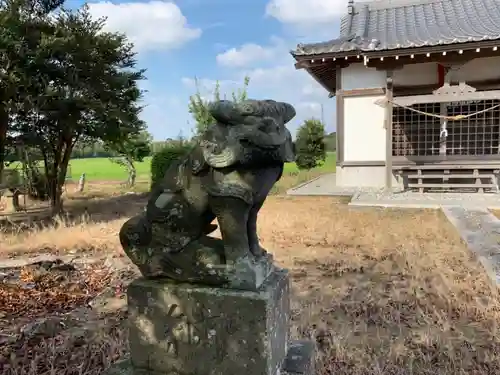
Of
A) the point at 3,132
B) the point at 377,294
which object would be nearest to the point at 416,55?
the point at 377,294

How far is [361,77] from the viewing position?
40.3ft

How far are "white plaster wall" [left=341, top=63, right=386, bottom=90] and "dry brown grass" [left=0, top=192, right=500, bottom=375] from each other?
6.19m

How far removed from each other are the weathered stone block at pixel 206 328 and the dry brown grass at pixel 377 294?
862mm

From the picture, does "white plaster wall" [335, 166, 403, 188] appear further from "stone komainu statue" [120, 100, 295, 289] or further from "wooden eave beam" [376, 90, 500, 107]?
"stone komainu statue" [120, 100, 295, 289]

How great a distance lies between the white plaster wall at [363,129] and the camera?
12.2 m

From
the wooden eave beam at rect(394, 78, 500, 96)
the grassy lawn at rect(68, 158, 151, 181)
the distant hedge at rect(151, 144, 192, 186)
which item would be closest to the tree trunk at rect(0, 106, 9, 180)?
the distant hedge at rect(151, 144, 192, 186)

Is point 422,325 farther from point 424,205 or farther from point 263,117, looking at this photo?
point 424,205

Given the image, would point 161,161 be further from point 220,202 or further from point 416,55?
point 220,202

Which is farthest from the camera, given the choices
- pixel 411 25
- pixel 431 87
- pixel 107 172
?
pixel 107 172

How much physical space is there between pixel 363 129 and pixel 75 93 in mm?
7973

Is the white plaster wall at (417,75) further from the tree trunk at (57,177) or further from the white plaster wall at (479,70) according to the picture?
the tree trunk at (57,177)

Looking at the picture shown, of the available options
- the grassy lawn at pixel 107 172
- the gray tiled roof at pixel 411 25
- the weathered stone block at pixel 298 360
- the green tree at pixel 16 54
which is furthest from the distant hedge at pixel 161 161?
the weathered stone block at pixel 298 360

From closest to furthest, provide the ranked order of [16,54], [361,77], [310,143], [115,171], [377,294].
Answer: [377,294]
[16,54]
[361,77]
[310,143]
[115,171]

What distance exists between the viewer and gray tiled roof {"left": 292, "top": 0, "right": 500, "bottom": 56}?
1064 centimetres
